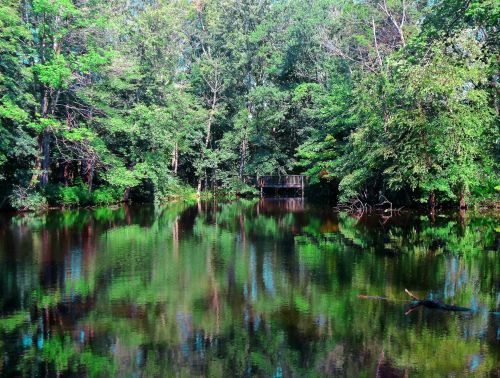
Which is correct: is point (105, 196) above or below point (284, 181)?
below

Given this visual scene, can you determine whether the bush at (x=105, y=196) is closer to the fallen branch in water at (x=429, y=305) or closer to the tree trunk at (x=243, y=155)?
the tree trunk at (x=243, y=155)

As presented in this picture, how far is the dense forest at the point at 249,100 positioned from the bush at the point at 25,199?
7 cm

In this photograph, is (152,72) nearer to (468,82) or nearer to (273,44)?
(273,44)

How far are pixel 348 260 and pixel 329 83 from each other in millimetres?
27367

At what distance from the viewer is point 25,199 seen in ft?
91.1

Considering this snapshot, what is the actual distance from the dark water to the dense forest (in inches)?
295

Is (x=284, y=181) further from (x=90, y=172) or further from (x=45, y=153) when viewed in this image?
(x=45, y=153)

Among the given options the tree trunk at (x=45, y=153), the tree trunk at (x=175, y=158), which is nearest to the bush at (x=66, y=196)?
the tree trunk at (x=45, y=153)

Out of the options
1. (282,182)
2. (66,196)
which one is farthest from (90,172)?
(282,182)

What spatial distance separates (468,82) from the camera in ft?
80.3

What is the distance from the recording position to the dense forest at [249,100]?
79.2ft

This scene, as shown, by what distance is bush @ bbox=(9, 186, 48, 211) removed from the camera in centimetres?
2756

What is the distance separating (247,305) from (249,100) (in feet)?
120

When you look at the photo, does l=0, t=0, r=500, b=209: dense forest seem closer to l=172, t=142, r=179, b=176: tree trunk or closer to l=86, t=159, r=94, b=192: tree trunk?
l=86, t=159, r=94, b=192: tree trunk
